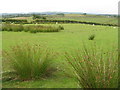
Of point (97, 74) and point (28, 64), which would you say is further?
point (28, 64)

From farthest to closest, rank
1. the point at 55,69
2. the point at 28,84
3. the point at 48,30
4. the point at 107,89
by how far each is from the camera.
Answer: the point at 48,30, the point at 55,69, the point at 28,84, the point at 107,89

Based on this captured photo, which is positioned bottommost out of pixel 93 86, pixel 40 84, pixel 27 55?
pixel 40 84

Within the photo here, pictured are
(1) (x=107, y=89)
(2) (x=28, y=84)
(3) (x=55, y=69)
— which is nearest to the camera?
(1) (x=107, y=89)

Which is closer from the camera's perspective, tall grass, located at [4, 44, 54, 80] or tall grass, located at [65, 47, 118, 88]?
tall grass, located at [65, 47, 118, 88]

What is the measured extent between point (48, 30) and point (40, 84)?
49.5 feet

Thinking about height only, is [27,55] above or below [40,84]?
above

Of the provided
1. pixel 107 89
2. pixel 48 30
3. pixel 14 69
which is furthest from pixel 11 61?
pixel 48 30

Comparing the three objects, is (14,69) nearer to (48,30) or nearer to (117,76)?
(117,76)

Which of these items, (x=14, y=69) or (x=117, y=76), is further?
(x=14, y=69)

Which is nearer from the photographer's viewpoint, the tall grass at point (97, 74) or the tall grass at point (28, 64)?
the tall grass at point (97, 74)

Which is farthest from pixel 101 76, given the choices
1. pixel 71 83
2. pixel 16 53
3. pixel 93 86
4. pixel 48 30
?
pixel 48 30

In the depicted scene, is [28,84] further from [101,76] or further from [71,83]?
[101,76]

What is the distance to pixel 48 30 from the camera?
20078 millimetres

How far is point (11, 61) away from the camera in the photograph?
5.40 m
